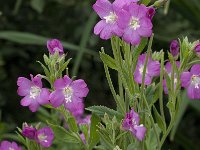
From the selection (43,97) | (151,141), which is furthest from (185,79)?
(43,97)

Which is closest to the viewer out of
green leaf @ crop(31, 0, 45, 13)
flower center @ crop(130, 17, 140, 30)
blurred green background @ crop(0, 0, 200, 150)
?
flower center @ crop(130, 17, 140, 30)

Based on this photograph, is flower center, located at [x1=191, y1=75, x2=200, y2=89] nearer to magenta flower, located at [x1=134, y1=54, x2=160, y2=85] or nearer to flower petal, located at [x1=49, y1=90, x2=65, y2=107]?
magenta flower, located at [x1=134, y1=54, x2=160, y2=85]

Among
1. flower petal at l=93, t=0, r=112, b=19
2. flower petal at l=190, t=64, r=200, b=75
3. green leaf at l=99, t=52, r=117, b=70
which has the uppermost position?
flower petal at l=93, t=0, r=112, b=19

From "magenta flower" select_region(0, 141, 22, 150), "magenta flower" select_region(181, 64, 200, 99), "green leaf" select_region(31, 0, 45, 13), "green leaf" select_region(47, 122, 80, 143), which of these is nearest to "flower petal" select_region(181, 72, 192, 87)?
"magenta flower" select_region(181, 64, 200, 99)

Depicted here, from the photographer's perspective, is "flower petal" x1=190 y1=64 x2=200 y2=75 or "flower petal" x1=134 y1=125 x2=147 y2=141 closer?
"flower petal" x1=134 y1=125 x2=147 y2=141

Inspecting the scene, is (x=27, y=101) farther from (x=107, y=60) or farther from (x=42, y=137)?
(x=107, y=60)

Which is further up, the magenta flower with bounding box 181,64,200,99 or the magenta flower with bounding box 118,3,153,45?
the magenta flower with bounding box 118,3,153,45
